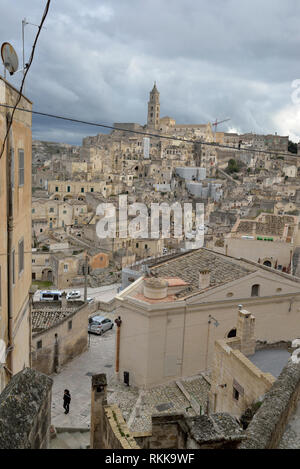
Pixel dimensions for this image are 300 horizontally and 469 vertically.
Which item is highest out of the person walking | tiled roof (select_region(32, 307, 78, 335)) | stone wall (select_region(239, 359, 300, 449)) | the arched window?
stone wall (select_region(239, 359, 300, 449))

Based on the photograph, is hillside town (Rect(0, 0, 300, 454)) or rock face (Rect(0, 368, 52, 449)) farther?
hillside town (Rect(0, 0, 300, 454))

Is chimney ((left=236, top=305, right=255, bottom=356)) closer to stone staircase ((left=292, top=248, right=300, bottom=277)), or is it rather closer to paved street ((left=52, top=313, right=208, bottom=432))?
paved street ((left=52, top=313, right=208, bottom=432))

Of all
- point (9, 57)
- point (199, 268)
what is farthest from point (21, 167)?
point (199, 268)

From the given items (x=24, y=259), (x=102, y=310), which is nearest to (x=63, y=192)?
(x=102, y=310)

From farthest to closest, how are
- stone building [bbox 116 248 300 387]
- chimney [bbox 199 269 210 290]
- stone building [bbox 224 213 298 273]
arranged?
stone building [bbox 224 213 298 273], chimney [bbox 199 269 210 290], stone building [bbox 116 248 300 387]

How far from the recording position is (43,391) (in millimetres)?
3242

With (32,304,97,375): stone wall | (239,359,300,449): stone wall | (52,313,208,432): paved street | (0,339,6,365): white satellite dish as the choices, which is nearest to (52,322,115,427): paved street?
(52,313,208,432): paved street

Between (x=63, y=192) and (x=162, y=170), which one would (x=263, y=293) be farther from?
(x=162, y=170)

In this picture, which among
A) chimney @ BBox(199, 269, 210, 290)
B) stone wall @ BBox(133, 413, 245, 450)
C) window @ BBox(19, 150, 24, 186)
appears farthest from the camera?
chimney @ BBox(199, 269, 210, 290)

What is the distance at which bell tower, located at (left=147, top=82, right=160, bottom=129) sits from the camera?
116 metres

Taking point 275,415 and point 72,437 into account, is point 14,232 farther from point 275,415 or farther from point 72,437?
point 72,437

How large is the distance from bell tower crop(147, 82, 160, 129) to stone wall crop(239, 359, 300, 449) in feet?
379

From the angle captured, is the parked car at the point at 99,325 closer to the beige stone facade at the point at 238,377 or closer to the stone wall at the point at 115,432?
the beige stone facade at the point at 238,377

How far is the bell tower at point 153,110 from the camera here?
11619 centimetres
